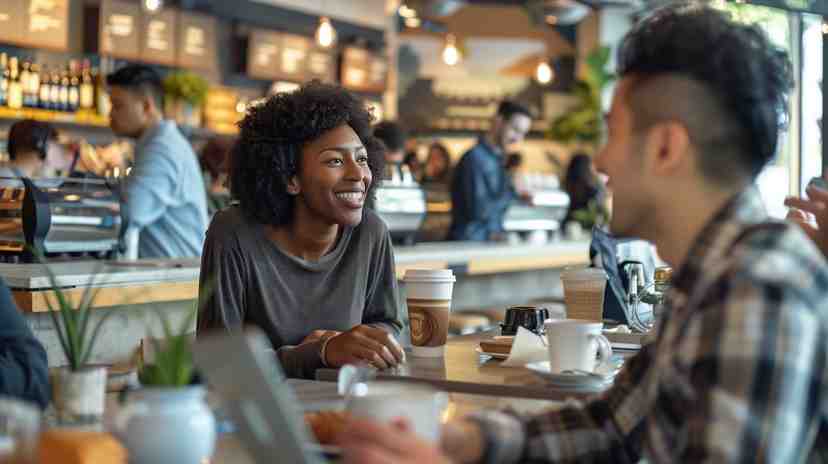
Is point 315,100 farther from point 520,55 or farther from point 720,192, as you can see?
point 520,55

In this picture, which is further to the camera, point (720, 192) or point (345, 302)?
point (345, 302)

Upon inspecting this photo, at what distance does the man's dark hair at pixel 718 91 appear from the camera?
1.37m

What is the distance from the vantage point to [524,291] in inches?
300

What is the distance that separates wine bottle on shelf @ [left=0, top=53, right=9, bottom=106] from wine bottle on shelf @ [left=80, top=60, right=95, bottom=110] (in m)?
0.65

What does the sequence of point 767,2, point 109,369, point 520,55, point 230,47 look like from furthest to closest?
point 520,55, point 230,47, point 767,2, point 109,369

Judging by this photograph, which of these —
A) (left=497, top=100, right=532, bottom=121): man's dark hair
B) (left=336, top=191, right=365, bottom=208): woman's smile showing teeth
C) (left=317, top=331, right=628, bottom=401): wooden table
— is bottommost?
(left=317, top=331, right=628, bottom=401): wooden table

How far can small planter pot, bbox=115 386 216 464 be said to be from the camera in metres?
1.24

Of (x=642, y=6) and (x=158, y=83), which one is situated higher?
(x=642, y=6)

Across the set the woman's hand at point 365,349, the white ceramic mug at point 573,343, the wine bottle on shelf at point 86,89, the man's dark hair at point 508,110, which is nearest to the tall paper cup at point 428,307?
the woman's hand at point 365,349

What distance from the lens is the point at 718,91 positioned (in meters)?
1.37

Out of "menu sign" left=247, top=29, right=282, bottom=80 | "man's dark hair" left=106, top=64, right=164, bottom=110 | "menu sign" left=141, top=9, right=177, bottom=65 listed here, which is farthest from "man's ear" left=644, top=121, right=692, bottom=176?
"menu sign" left=247, top=29, right=282, bottom=80

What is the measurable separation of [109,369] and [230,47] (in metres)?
8.17

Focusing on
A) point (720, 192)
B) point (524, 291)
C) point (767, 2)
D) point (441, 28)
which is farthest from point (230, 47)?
point (720, 192)

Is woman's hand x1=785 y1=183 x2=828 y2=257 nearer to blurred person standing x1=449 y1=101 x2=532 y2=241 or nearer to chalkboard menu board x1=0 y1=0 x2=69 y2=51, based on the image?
blurred person standing x1=449 y1=101 x2=532 y2=241
